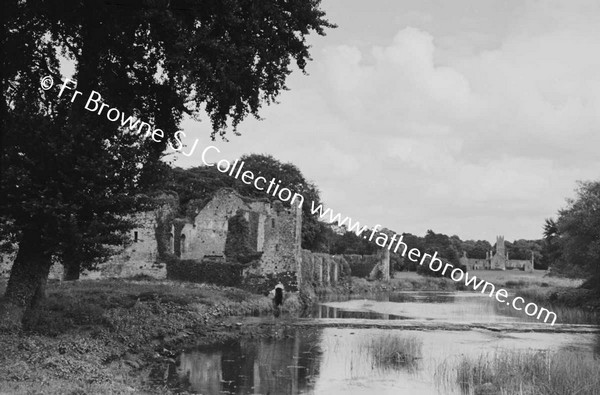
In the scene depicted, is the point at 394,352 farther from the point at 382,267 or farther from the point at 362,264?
the point at 362,264

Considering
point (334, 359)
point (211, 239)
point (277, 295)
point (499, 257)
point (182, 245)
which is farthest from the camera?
point (499, 257)

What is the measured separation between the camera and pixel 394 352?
745 inches

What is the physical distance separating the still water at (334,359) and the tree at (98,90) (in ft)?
15.4

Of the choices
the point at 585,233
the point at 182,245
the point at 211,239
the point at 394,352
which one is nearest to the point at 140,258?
the point at 182,245

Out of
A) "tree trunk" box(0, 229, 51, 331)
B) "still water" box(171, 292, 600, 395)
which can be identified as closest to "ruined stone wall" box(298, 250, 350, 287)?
"still water" box(171, 292, 600, 395)

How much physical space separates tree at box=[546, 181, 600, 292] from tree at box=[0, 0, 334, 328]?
101 feet

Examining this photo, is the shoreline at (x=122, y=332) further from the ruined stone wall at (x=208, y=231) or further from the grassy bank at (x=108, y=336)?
the ruined stone wall at (x=208, y=231)

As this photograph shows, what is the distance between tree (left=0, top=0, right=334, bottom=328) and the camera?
14.8 meters

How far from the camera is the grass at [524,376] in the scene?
13.5 m

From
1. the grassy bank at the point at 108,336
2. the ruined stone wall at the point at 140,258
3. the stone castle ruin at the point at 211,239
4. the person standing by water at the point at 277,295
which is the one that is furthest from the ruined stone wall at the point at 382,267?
the grassy bank at the point at 108,336

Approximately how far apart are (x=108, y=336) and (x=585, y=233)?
A: 3565cm

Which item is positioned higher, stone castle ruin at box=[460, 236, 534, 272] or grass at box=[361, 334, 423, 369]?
stone castle ruin at box=[460, 236, 534, 272]

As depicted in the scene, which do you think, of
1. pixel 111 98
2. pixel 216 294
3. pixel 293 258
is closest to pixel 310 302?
pixel 293 258

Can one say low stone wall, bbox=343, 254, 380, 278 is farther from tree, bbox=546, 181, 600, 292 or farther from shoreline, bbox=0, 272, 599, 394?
shoreline, bbox=0, 272, 599, 394
